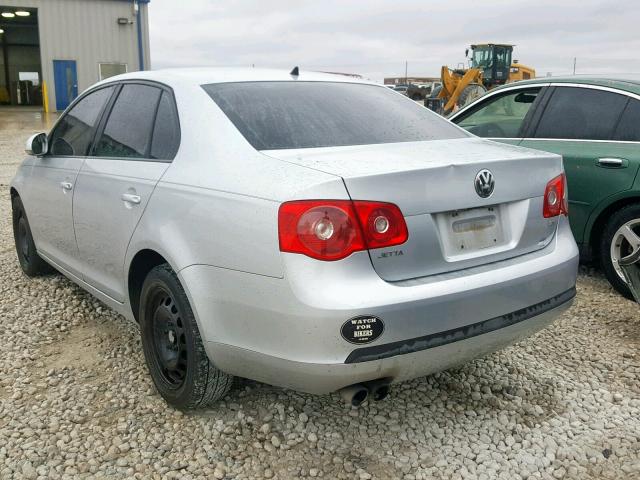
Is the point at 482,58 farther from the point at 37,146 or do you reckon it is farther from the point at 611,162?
the point at 37,146

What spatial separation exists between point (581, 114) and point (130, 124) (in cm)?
336

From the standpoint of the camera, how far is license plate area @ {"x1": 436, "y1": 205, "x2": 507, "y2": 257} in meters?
2.37

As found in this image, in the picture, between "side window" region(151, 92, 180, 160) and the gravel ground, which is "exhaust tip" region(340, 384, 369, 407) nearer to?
the gravel ground

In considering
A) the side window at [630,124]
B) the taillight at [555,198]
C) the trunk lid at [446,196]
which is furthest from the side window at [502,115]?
the trunk lid at [446,196]

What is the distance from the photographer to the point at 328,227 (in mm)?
2170

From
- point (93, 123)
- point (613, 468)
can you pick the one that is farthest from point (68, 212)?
point (613, 468)

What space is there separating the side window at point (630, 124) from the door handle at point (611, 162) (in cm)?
19

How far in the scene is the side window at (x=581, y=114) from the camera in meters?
4.59

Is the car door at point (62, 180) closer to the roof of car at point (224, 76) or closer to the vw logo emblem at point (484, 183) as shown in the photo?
the roof of car at point (224, 76)

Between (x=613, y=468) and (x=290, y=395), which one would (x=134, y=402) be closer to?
(x=290, y=395)

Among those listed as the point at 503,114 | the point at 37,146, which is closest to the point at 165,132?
the point at 37,146

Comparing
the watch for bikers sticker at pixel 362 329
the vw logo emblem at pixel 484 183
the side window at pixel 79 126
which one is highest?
the side window at pixel 79 126

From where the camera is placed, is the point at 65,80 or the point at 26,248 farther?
Answer: the point at 65,80

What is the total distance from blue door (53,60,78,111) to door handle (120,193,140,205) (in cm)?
2573
